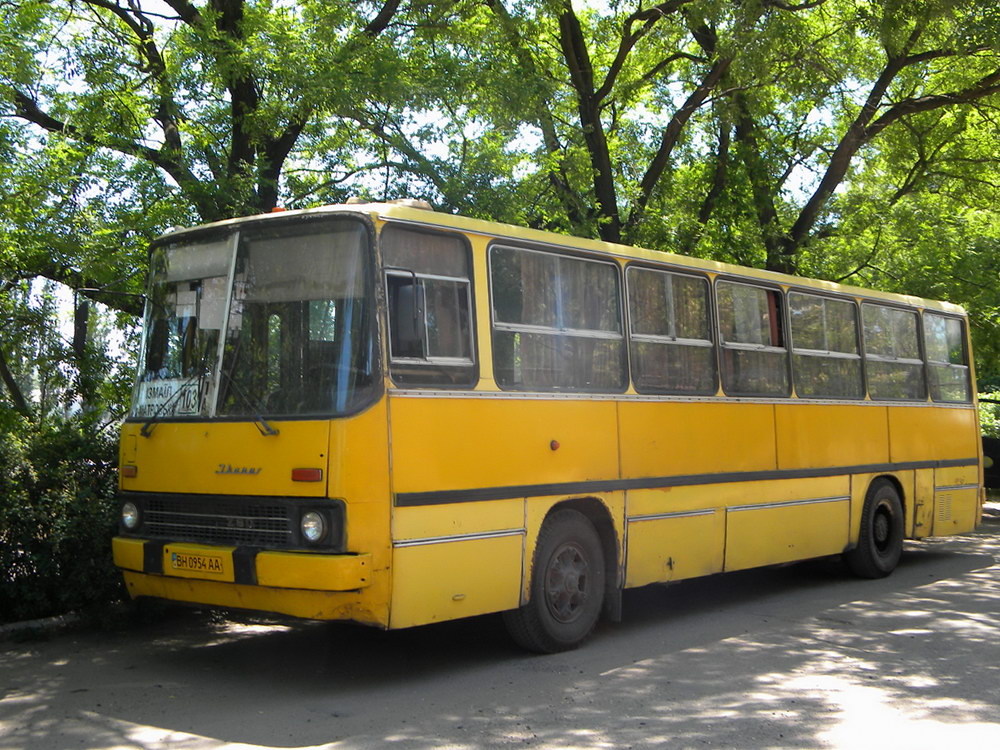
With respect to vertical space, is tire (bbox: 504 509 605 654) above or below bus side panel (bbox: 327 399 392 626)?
below

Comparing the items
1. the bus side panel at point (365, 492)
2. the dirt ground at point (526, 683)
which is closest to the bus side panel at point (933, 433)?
the dirt ground at point (526, 683)

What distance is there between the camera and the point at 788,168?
2177cm

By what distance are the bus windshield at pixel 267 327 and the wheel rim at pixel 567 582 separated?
2226 millimetres

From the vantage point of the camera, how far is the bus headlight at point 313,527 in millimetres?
7133

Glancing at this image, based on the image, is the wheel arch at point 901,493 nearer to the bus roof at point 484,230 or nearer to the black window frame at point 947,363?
the black window frame at point 947,363

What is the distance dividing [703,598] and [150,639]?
5.32 meters

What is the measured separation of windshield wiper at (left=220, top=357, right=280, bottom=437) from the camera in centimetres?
739

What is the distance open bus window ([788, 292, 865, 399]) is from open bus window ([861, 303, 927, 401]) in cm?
30

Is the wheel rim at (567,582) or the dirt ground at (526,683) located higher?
the wheel rim at (567,582)

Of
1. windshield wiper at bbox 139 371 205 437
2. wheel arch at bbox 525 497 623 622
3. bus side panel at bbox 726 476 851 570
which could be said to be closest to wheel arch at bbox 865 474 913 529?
bus side panel at bbox 726 476 851 570

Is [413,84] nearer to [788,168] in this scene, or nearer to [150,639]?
[150,639]

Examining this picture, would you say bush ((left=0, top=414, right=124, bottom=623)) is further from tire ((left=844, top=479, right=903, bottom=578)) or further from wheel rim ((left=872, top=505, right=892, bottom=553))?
wheel rim ((left=872, top=505, right=892, bottom=553))

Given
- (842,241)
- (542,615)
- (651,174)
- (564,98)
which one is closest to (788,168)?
(842,241)

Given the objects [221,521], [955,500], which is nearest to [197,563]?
[221,521]
